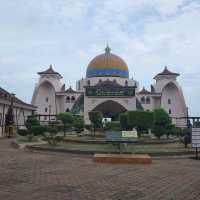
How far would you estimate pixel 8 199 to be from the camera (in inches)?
191

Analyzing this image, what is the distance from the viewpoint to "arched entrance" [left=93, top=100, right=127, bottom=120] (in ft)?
163

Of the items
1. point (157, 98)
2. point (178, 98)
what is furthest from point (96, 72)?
point (178, 98)

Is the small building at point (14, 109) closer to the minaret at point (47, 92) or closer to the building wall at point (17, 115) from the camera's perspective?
the building wall at point (17, 115)

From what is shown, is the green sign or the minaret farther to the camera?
the minaret

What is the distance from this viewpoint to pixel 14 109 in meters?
29.1

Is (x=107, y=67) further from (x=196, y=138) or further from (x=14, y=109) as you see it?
(x=196, y=138)

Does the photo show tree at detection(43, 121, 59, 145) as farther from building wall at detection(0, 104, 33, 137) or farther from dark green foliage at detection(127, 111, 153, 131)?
building wall at detection(0, 104, 33, 137)

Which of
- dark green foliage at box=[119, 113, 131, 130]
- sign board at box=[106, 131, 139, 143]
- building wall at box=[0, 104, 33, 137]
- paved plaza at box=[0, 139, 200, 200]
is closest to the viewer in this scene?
paved plaza at box=[0, 139, 200, 200]

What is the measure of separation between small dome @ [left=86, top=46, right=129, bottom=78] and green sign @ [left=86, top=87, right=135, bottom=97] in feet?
35.8

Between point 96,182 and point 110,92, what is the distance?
40.9 meters

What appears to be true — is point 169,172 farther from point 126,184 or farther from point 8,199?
point 8,199

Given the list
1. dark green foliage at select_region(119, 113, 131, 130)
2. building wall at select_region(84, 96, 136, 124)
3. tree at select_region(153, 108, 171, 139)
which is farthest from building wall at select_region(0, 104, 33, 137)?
tree at select_region(153, 108, 171, 139)

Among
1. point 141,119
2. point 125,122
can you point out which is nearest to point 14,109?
point 125,122

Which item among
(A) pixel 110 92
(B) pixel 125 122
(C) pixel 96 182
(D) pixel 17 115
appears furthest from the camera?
(A) pixel 110 92
